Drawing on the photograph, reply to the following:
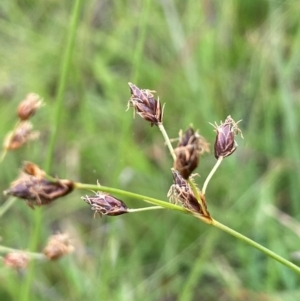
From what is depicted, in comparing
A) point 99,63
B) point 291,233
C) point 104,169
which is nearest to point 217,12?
point 99,63

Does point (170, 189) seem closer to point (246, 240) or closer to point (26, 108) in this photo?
point (246, 240)

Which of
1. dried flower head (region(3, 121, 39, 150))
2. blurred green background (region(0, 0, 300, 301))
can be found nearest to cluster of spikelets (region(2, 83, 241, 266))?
dried flower head (region(3, 121, 39, 150))

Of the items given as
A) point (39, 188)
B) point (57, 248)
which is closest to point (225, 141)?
point (39, 188)

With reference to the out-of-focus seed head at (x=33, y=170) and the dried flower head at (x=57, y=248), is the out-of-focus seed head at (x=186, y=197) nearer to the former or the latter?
the out-of-focus seed head at (x=33, y=170)

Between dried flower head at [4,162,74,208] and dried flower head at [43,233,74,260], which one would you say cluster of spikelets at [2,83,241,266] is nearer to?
dried flower head at [4,162,74,208]

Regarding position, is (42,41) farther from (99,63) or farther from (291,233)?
(291,233)

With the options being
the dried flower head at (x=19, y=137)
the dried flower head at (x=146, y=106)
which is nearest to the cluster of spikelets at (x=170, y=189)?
the dried flower head at (x=146, y=106)
